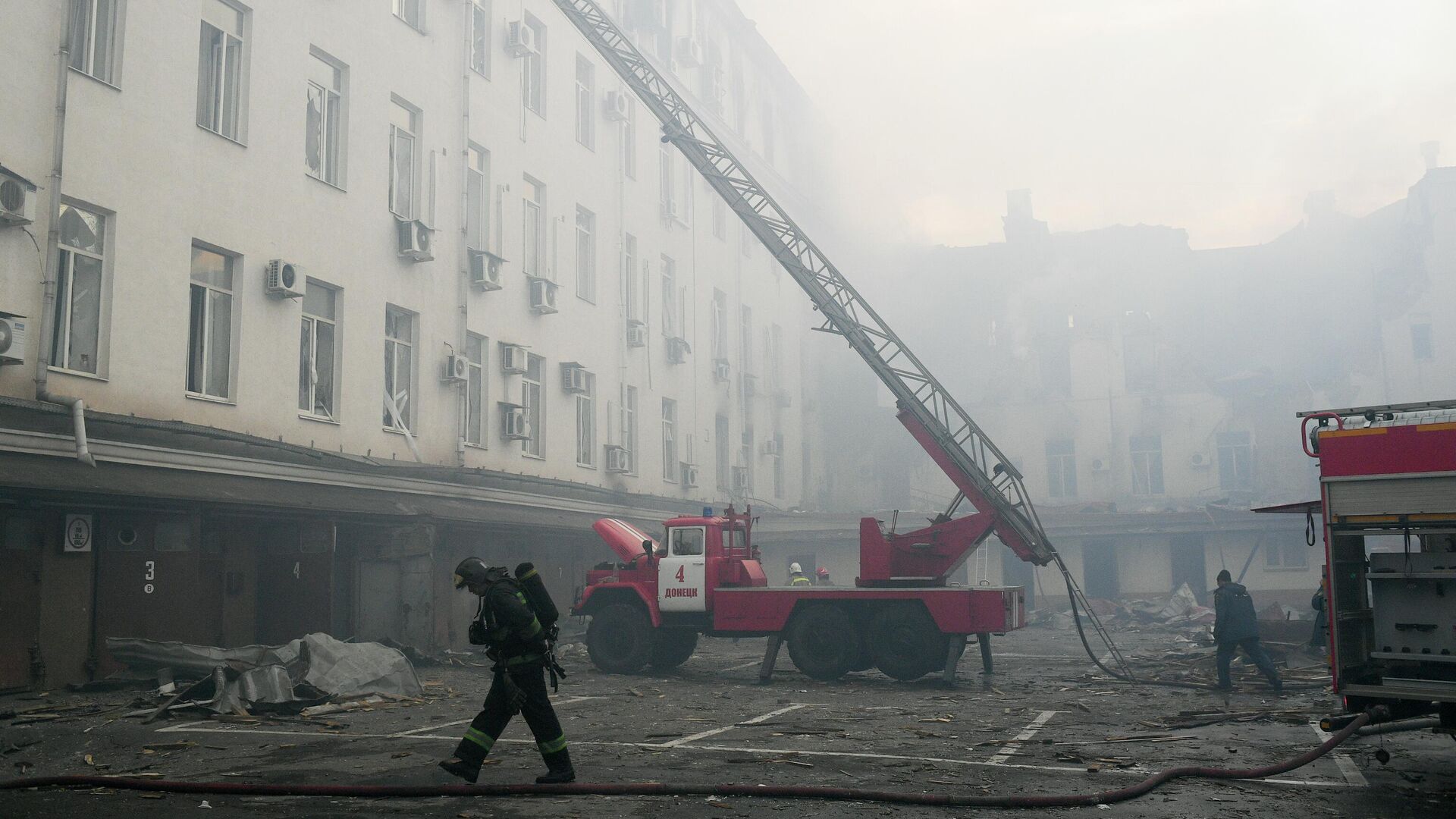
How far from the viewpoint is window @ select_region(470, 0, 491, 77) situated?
2316 centimetres

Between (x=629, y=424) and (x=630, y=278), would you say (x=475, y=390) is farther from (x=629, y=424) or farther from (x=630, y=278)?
(x=630, y=278)

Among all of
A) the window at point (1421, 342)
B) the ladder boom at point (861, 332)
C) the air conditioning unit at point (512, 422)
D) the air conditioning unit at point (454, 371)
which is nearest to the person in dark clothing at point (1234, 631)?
the ladder boom at point (861, 332)

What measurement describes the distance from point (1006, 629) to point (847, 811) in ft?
31.7

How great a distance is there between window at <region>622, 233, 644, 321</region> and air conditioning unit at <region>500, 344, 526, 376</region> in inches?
249

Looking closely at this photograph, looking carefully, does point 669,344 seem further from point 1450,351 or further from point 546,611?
point 1450,351

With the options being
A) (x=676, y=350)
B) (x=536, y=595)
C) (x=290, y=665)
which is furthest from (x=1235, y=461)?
(x=536, y=595)

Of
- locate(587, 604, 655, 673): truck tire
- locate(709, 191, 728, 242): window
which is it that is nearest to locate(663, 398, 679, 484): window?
locate(709, 191, 728, 242): window

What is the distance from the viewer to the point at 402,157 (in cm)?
2048

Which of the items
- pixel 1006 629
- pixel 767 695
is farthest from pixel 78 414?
pixel 1006 629

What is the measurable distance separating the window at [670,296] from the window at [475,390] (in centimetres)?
965

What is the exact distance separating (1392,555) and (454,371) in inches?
612

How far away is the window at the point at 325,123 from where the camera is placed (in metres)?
18.2

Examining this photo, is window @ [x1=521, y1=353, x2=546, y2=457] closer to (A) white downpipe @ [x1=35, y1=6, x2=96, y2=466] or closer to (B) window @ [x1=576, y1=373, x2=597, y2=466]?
(B) window @ [x1=576, y1=373, x2=597, y2=466]

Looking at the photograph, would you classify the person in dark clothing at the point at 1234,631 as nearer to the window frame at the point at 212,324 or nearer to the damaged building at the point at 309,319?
the damaged building at the point at 309,319
